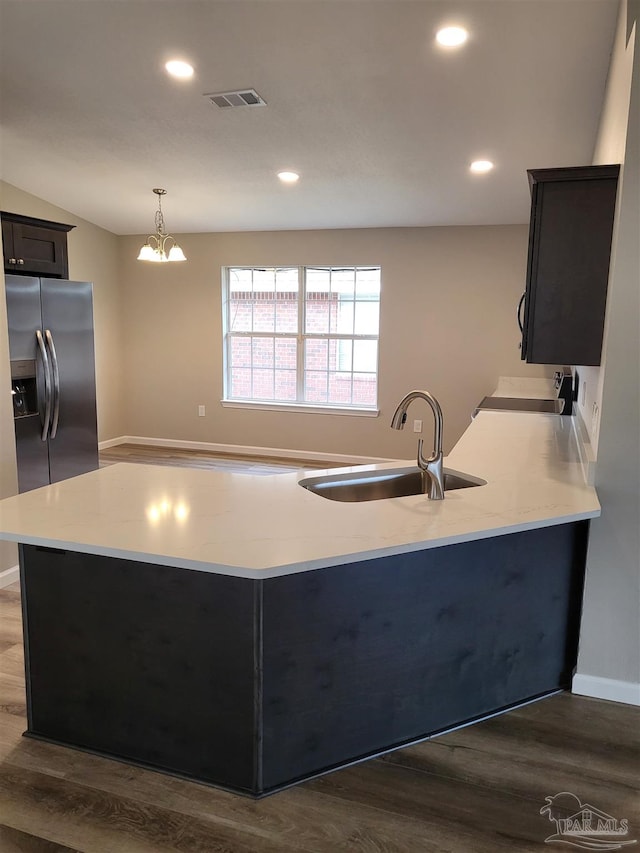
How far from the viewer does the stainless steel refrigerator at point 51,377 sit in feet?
14.0

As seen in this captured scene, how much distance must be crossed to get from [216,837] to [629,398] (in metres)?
1.91

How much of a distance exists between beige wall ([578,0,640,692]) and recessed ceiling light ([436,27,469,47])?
2.35 ft

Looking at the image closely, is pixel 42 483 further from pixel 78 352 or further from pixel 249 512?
pixel 249 512

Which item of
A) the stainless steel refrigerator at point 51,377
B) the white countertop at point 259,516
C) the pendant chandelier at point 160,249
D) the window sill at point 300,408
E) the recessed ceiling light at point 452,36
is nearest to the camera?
the white countertop at point 259,516

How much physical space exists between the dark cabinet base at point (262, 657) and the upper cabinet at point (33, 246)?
128 inches

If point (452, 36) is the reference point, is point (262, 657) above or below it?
below

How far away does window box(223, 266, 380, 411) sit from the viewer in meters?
6.39

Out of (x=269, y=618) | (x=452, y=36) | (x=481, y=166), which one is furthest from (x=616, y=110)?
(x=269, y=618)

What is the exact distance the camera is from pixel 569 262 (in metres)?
2.44

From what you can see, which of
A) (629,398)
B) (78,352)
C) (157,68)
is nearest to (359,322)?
(78,352)

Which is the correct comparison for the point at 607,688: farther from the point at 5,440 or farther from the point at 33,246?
the point at 33,246

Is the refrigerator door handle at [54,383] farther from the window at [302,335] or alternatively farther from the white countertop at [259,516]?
the window at [302,335]

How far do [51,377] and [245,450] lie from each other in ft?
8.96

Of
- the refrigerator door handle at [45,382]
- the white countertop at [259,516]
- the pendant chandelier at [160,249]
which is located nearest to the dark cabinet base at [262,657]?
the white countertop at [259,516]
